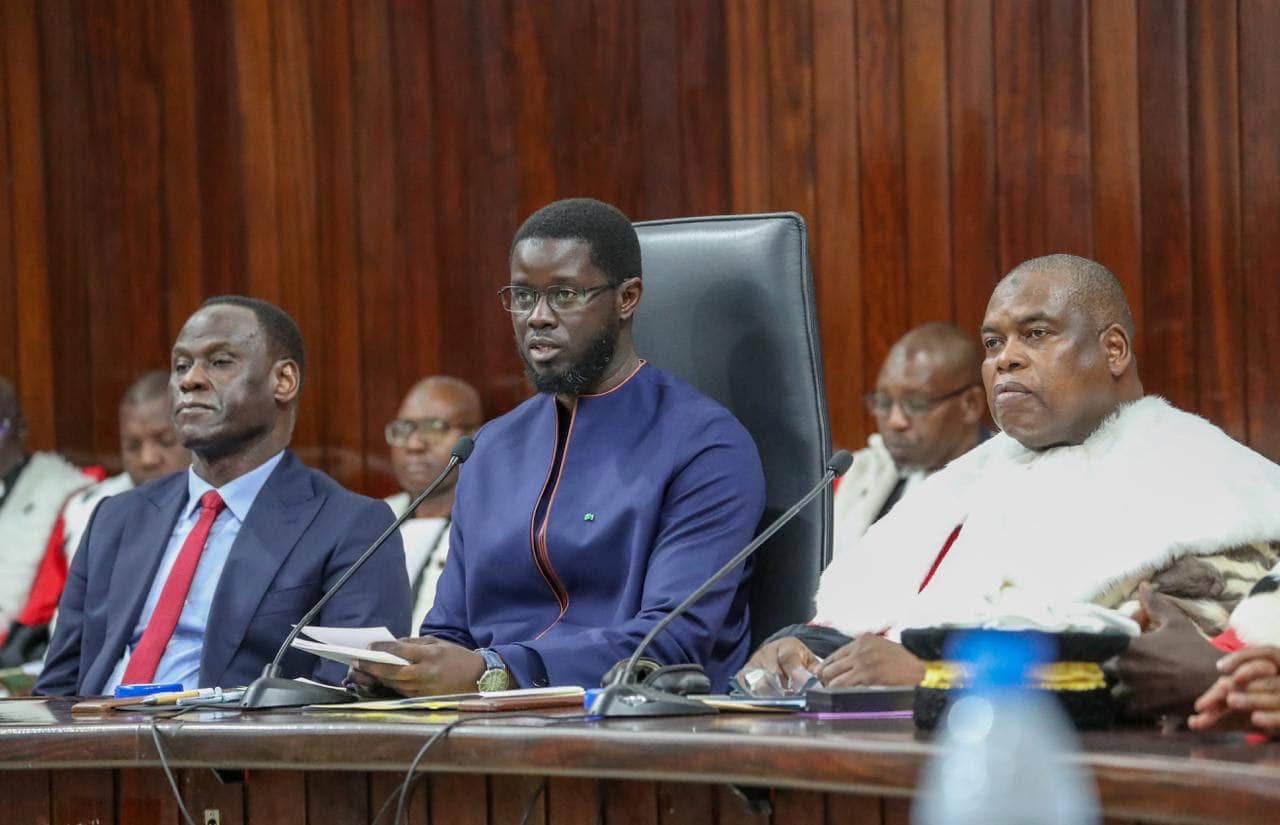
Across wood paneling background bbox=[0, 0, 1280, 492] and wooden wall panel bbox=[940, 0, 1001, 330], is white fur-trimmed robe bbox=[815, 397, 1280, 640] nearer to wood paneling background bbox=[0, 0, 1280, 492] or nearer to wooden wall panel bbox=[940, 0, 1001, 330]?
wood paneling background bbox=[0, 0, 1280, 492]

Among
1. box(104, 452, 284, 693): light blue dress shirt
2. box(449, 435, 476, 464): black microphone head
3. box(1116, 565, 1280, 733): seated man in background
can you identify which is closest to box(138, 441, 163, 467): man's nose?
box(104, 452, 284, 693): light blue dress shirt

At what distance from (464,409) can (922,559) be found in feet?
9.45

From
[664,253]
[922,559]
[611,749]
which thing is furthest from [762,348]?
[611,749]

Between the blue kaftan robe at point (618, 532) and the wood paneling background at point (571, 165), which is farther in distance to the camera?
the wood paneling background at point (571, 165)

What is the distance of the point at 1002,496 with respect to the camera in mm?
2967

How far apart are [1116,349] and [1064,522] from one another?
34 cm

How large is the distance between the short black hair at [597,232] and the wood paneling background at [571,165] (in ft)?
6.58

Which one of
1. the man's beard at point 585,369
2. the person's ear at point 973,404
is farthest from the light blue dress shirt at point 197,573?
the person's ear at point 973,404

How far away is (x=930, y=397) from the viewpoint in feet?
16.6

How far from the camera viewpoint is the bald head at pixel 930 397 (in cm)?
508

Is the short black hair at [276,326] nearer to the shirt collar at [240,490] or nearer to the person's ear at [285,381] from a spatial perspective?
the person's ear at [285,381]

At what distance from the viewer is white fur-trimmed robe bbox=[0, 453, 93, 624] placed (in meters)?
5.80

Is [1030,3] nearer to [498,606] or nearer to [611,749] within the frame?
[498,606]

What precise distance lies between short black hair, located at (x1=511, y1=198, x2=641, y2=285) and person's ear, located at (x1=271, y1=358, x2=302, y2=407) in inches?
23.7
